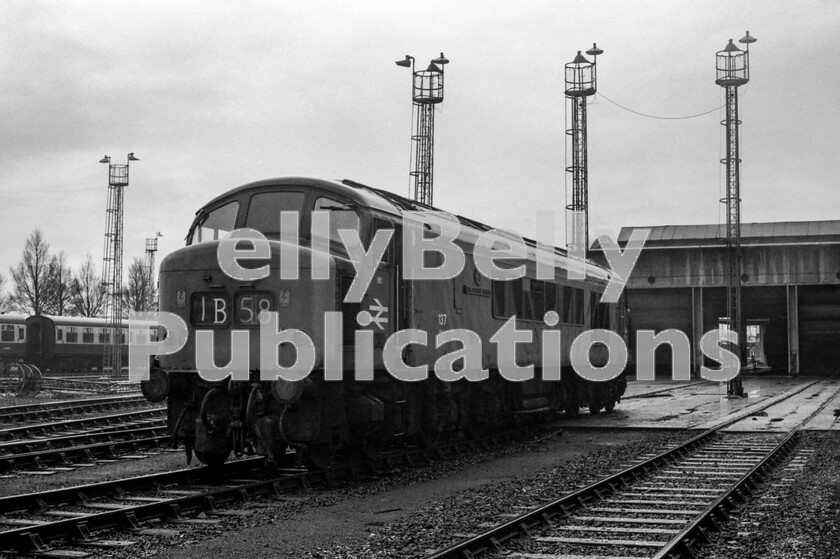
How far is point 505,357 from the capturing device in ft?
55.7

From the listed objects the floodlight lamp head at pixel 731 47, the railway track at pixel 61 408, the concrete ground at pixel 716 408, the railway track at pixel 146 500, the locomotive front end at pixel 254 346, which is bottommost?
the concrete ground at pixel 716 408

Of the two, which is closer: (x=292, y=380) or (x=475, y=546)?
(x=475, y=546)

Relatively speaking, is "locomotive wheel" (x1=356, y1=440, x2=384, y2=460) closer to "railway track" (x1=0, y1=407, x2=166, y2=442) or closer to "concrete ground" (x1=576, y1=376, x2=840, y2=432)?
"railway track" (x1=0, y1=407, x2=166, y2=442)

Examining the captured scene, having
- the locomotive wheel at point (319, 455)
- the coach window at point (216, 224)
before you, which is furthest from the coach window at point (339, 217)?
the locomotive wheel at point (319, 455)

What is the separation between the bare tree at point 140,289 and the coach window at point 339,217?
74.4 m

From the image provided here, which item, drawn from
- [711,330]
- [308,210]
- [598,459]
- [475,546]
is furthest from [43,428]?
[711,330]

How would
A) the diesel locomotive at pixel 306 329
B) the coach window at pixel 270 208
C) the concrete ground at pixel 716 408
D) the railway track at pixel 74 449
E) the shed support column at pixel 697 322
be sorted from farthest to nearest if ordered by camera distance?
the shed support column at pixel 697 322, the concrete ground at pixel 716 408, the railway track at pixel 74 449, the coach window at pixel 270 208, the diesel locomotive at pixel 306 329

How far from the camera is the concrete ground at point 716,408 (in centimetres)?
2084

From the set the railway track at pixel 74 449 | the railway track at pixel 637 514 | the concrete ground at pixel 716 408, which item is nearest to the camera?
the railway track at pixel 637 514

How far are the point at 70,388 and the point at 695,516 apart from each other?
29.6m

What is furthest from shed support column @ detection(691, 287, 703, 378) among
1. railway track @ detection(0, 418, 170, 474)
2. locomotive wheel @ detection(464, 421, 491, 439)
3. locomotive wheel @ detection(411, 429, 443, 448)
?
locomotive wheel @ detection(411, 429, 443, 448)

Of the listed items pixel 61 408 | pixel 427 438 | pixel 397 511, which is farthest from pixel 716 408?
pixel 397 511

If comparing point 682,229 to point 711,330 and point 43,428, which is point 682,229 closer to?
point 711,330

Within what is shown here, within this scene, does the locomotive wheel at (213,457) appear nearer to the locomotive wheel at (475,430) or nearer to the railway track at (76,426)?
the locomotive wheel at (475,430)
